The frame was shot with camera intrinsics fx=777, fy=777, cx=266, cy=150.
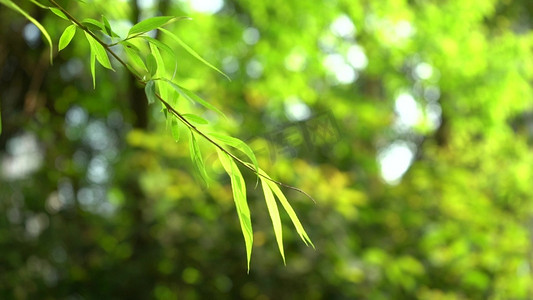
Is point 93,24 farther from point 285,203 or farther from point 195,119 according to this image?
point 285,203

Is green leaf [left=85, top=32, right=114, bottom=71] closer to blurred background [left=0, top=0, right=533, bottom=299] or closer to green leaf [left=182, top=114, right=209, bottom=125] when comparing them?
green leaf [left=182, top=114, right=209, bottom=125]

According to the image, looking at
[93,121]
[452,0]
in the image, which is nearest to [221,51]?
[93,121]

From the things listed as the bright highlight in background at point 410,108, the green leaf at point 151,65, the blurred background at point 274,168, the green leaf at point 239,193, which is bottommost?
the green leaf at point 239,193

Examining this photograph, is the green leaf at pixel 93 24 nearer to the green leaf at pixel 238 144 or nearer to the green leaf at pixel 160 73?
the green leaf at pixel 160 73

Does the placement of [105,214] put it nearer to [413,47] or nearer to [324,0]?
[324,0]

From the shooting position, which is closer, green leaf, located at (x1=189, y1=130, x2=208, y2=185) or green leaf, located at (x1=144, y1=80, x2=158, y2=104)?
green leaf, located at (x1=144, y1=80, x2=158, y2=104)

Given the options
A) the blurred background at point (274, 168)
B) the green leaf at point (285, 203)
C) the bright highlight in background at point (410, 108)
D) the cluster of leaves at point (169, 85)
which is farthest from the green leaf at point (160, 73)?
the bright highlight in background at point (410, 108)

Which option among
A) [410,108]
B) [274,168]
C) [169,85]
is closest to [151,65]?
[169,85]

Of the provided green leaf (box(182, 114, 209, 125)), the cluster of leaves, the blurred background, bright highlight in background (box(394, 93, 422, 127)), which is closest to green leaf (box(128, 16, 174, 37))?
the cluster of leaves
